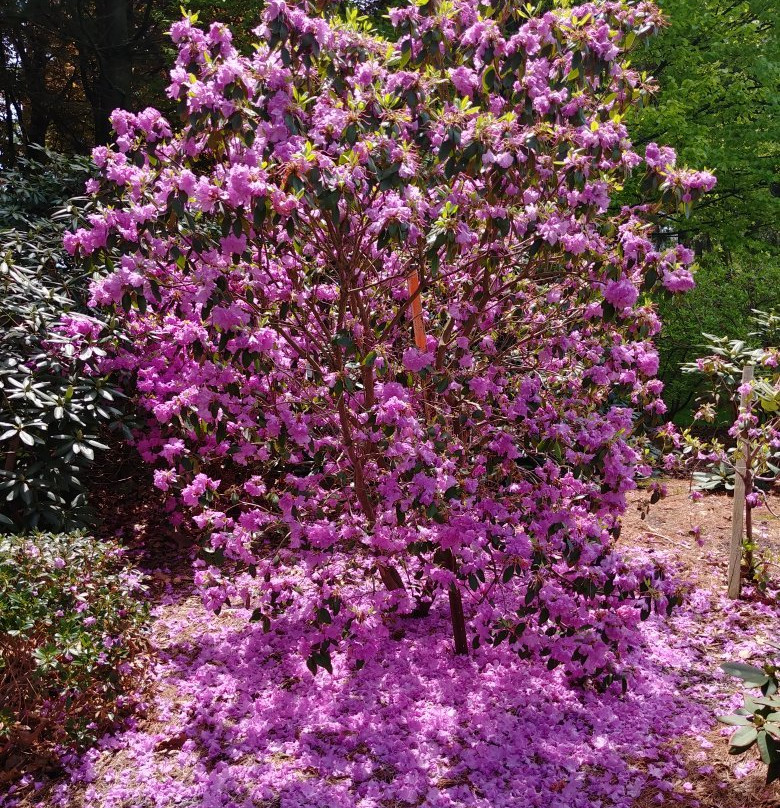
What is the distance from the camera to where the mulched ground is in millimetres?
3342

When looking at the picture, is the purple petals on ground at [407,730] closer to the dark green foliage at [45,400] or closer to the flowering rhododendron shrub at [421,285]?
the flowering rhododendron shrub at [421,285]

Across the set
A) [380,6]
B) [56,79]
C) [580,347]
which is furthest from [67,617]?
[56,79]

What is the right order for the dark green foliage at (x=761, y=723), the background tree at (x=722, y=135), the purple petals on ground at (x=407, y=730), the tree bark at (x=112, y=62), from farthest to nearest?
the tree bark at (x=112, y=62) < the background tree at (x=722, y=135) < the purple petals on ground at (x=407, y=730) < the dark green foliage at (x=761, y=723)

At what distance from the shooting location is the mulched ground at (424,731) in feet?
11.0

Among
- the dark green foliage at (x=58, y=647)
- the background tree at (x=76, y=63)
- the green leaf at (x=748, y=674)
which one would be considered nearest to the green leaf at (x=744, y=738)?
the green leaf at (x=748, y=674)

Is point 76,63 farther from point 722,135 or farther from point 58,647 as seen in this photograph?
point 58,647

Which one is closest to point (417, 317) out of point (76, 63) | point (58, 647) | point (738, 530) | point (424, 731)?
point (424, 731)

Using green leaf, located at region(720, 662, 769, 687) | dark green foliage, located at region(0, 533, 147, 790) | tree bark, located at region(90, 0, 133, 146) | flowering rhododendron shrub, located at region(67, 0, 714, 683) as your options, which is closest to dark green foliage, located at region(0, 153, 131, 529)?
dark green foliage, located at region(0, 533, 147, 790)

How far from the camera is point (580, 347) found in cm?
414

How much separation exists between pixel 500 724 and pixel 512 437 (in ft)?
4.84

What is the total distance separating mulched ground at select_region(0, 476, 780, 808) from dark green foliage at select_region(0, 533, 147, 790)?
18 cm

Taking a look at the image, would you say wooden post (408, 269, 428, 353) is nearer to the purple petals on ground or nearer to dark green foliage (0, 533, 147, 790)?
the purple petals on ground

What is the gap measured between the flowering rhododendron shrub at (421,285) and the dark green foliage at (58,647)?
1.92 ft

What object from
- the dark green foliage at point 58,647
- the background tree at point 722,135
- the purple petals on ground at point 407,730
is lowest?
the purple petals on ground at point 407,730
